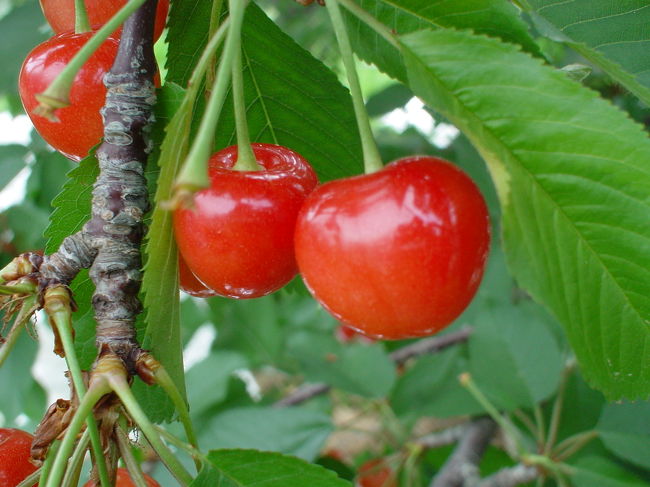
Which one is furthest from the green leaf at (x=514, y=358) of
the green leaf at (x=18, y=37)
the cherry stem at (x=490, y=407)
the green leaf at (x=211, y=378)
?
the green leaf at (x=18, y=37)

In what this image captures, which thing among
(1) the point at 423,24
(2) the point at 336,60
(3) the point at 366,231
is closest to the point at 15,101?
(2) the point at 336,60

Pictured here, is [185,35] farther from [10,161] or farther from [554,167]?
[10,161]

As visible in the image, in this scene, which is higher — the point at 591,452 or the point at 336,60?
the point at 336,60

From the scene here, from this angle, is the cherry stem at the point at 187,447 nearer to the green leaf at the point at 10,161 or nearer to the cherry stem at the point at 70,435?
the cherry stem at the point at 70,435

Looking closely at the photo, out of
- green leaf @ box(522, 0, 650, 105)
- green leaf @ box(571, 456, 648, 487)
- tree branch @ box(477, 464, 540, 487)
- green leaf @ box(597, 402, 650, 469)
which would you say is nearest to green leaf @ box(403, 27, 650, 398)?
green leaf @ box(522, 0, 650, 105)

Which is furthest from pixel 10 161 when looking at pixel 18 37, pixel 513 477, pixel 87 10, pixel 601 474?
pixel 601 474

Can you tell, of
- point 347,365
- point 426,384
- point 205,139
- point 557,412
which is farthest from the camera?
point 347,365

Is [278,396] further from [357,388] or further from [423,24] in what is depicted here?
[423,24]
